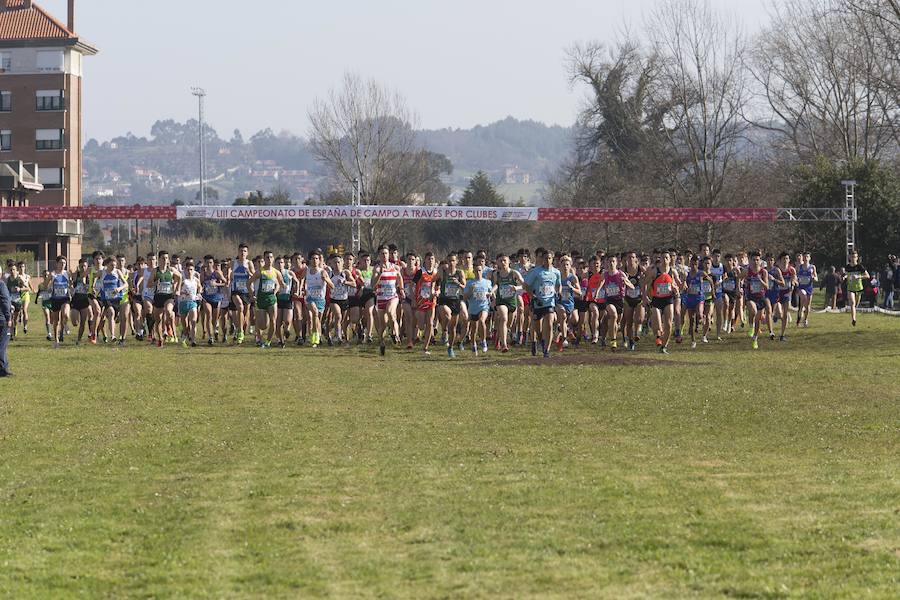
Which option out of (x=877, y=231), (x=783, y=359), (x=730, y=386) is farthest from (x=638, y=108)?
(x=730, y=386)

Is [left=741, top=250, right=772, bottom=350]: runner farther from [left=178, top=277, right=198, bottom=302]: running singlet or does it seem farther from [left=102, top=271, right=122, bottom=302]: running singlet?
[left=102, top=271, right=122, bottom=302]: running singlet

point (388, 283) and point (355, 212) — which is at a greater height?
point (355, 212)

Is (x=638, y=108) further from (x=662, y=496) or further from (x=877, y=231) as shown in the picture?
(x=662, y=496)

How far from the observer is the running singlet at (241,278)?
29.6 meters

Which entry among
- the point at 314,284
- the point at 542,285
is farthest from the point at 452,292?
the point at 314,284

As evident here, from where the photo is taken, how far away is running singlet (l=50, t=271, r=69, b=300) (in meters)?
29.2

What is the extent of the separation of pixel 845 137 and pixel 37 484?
6201 centimetres

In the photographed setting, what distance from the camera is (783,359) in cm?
2453

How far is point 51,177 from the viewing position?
303 feet

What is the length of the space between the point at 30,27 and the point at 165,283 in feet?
240

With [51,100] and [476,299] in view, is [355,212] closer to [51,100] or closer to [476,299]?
[476,299]

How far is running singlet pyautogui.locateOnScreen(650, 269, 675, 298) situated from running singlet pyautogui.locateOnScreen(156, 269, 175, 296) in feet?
35.3

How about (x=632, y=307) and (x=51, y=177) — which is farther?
(x=51, y=177)

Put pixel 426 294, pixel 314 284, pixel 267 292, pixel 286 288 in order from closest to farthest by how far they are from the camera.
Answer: pixel 426 294 < pixel 314 284 < pixel 267 292 < pixel 286 288
